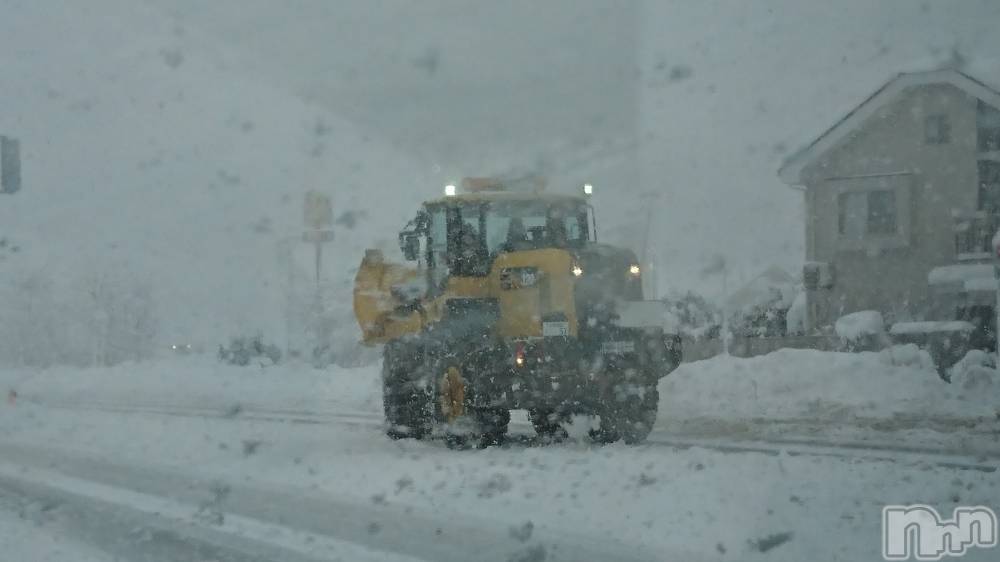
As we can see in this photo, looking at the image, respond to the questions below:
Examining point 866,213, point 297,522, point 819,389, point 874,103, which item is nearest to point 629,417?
point 297,522

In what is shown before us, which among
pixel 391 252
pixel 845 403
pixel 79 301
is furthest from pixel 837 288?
pixel 79 301

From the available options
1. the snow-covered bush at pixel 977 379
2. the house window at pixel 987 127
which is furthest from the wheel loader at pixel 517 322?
the house window at pixel 987 127

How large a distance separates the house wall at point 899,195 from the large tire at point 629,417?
18187mm

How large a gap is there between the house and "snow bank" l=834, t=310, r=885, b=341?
2.83m

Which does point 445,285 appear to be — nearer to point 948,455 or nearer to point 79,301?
point 948,455

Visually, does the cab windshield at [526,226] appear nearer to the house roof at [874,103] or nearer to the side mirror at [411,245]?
the side mirror at [411,245]

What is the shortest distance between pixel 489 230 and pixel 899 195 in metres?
18.9

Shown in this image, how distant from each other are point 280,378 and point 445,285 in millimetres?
19806

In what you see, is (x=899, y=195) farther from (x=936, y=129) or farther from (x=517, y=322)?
(x=517, y=322)

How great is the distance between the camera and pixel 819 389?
19.3 m

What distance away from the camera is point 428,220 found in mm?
14398

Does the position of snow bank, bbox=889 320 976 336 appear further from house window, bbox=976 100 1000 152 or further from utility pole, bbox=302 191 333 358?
utility pole, bbox=302 191 333 358

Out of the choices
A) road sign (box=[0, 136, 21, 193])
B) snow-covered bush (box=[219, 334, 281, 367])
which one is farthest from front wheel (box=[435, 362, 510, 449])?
snow-covered bush (box=[219, 334, 281, 367])

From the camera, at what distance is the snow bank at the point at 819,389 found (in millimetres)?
17172
